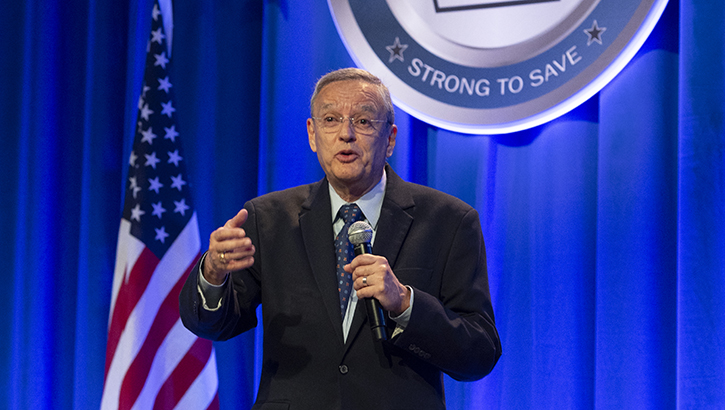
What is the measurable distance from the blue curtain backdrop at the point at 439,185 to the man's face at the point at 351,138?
34.5 inches

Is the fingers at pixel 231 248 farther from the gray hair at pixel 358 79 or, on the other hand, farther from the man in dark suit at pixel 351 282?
the gray hair at pixel 358 79

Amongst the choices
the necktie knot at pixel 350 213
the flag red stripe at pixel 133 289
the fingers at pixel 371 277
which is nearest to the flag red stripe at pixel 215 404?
the flag red stripe at pixel 133 289

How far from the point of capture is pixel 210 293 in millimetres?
1473

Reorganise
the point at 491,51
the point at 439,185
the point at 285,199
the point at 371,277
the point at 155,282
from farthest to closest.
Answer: the point at 155,282, the point at 439,185, the point at 491,51, the point at 285,199, the point at 371,277

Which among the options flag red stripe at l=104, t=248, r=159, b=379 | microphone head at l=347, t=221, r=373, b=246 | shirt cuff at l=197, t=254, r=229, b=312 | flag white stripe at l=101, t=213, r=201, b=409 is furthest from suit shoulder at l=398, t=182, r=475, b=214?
flag red stripe at l=104, t=248, r=159, b=379

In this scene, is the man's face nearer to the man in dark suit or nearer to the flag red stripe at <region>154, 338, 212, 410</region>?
the man in dark suit

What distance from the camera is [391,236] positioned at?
1.61 meters

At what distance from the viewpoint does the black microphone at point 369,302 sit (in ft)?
4.31

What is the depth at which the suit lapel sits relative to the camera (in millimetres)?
1540

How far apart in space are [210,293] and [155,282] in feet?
4.38

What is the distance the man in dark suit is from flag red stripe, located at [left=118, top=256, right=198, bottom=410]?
1.11 m

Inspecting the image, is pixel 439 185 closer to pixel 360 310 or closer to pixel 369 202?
pixel 369 202

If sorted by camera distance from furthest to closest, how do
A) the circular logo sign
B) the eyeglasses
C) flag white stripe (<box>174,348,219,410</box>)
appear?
flag white stripe (<box>174,348,219,410</box>) → the circular logo sign → the eyeglasses

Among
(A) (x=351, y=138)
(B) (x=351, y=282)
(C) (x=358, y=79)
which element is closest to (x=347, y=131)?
(A) (x=351, y=138)
